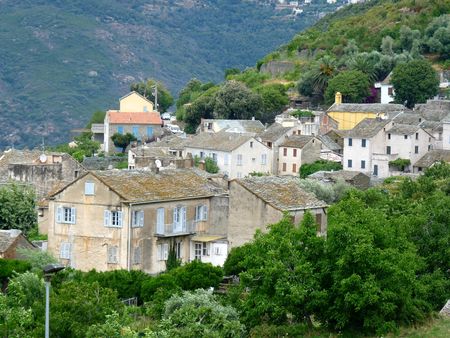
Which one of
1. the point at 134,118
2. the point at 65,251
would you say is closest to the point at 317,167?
the point at 134,118

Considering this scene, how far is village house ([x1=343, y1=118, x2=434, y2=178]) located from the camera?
8206 cm

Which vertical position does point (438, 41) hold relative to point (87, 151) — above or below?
above

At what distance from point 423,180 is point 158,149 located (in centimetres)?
2930

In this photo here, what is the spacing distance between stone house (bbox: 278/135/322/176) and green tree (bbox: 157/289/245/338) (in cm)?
3953

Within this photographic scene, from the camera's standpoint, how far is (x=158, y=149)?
8875 centimetres

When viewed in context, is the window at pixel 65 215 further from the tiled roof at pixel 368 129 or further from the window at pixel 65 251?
the tiled roof at pixel 368 129

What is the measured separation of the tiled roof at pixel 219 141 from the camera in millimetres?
84562

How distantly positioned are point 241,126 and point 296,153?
35.9ft

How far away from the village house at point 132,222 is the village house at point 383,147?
2407cm

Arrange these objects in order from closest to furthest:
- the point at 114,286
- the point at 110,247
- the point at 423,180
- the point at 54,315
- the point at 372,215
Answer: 1. the point at 54,315
2. the point at 372,215
3. the point at 114,286
4. the point at 110,247
5. the point at 423,180

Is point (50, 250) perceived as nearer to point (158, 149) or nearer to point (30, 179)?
point (30, 179)

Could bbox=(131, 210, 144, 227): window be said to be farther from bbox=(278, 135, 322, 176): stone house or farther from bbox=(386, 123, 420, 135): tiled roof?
bbox=(278, 135, 322, 176): stone house

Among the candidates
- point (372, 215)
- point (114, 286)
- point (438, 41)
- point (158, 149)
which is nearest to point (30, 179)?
point (158, 149)

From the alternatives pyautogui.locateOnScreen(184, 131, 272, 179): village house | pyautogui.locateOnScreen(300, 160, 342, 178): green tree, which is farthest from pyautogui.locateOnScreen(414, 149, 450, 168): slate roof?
pyautogui.locateOnScreen(184, 131, 272, 179): village house
